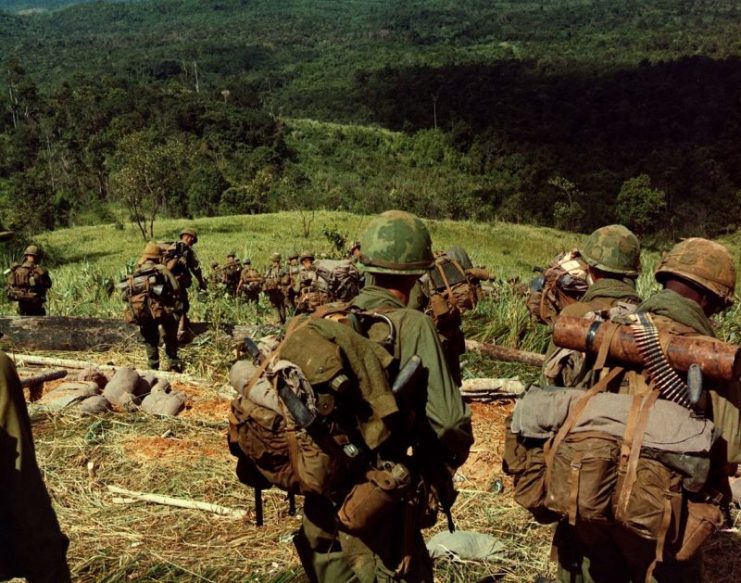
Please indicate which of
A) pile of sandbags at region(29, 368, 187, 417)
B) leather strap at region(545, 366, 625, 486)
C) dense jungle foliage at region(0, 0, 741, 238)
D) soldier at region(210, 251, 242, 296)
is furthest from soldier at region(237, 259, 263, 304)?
dense jungle foliage at region(0, 0, 741, 238)

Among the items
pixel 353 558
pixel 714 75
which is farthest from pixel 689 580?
pixel 714 75

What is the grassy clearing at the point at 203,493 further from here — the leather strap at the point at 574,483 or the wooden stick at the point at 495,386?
the leather strap at the point at 574,483

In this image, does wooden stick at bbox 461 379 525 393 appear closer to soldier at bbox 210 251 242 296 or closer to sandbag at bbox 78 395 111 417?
sandbag at bbox 78 395 111 417

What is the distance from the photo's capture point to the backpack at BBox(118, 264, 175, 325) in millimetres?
8398

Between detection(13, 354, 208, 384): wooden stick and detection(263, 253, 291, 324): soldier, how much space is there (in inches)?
121

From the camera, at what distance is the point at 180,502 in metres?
5.21

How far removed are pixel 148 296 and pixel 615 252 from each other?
565 centimetres

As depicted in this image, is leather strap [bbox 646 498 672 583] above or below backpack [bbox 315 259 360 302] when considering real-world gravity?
above

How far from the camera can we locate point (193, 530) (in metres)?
4.90

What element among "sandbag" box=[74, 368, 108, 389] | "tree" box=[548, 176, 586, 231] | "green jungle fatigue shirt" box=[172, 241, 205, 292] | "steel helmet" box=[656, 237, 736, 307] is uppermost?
"steel helmet" box=[656, 237, 736, 307]

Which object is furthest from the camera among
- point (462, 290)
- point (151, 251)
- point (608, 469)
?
point (151, 251)

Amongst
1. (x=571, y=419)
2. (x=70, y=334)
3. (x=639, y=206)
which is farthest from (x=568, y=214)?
(x=571, y=419)

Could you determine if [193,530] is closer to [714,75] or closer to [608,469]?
[608,469]

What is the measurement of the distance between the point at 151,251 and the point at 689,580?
24.5ft
